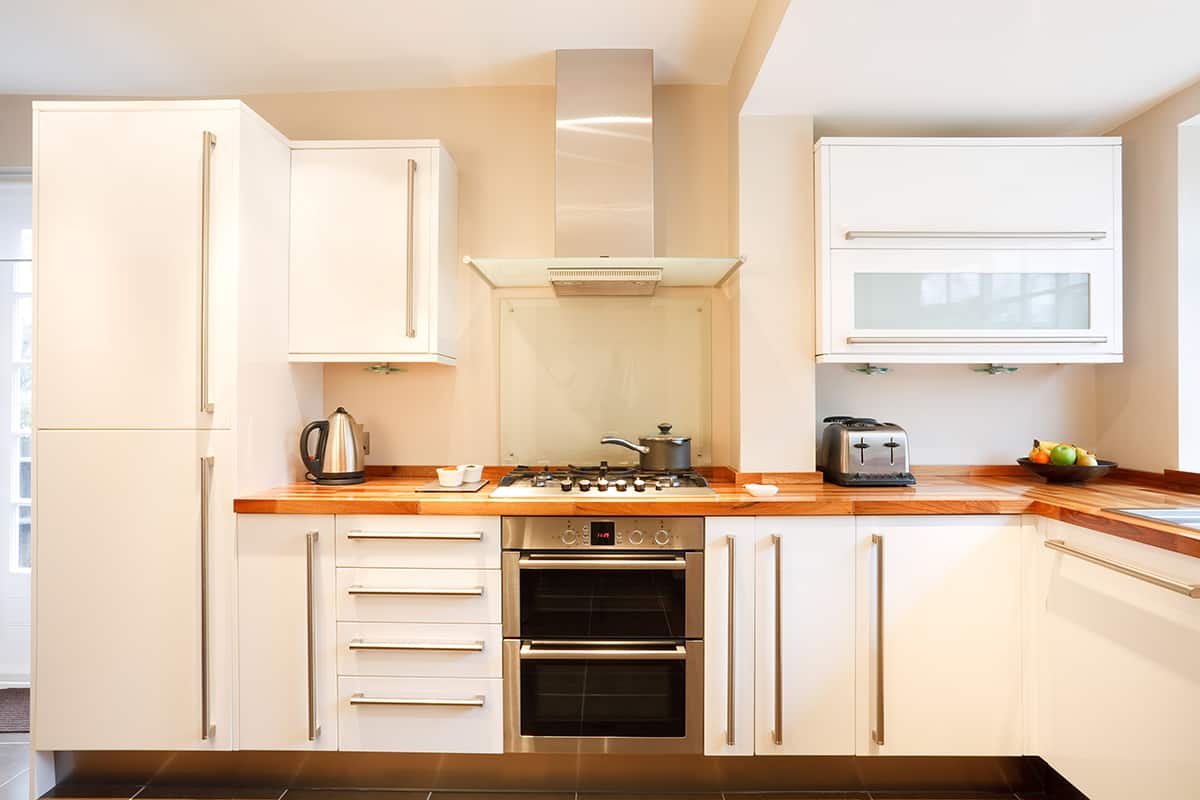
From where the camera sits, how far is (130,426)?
6.43 ft

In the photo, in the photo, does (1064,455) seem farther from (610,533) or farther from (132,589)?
Answer: (132,589)

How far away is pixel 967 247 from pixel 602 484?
1.54 metres

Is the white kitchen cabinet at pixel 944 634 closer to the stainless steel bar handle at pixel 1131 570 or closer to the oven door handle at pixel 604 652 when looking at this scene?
the stainless steel bar handle at pixel 1131 570

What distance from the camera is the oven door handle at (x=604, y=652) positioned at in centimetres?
196

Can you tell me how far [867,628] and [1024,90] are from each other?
188 centimetres

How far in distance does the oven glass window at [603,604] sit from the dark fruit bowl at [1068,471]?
1431 millimetres

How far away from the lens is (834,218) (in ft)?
7.47

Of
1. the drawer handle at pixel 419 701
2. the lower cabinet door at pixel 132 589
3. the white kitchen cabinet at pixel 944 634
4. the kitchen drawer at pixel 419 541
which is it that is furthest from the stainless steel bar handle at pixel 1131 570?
the lower cabinet door at pixel 132 589

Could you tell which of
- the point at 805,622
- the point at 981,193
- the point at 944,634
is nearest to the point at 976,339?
the point at 981,193

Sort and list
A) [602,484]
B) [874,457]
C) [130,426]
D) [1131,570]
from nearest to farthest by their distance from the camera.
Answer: [1131,570] → [130,426] → [602,484] → [874,457]

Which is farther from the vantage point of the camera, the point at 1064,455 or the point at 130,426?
the point at 1064,455

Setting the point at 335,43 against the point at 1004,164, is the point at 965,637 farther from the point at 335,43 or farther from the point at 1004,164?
the point at 335,43

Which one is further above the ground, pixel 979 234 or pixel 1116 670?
pixel 979 234

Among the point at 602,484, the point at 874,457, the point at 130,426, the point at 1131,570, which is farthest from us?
the point at 874,457
